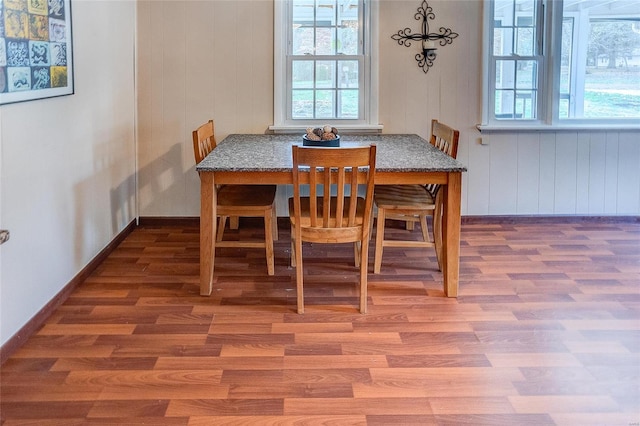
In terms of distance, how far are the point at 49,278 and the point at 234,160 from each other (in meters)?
1.12

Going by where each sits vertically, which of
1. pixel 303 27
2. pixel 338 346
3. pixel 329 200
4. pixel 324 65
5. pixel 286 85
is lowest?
pixel 338 346

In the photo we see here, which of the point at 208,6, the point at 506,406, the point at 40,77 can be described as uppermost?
the point at 208,6

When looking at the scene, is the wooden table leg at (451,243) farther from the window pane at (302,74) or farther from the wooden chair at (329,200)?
the window pane at (302,74)

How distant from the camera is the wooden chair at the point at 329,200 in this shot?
121 inches

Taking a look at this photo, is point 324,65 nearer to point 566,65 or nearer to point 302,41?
point 302,41

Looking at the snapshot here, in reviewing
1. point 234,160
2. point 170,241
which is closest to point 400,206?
point 234,160

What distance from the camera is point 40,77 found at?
3.00m

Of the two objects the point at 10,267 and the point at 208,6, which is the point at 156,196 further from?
the point at 10,267

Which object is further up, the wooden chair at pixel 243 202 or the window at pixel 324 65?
the window at pixel 324 65

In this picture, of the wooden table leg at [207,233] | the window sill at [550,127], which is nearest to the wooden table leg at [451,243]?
the wooden table leg at [207,233]

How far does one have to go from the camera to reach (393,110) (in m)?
4.96

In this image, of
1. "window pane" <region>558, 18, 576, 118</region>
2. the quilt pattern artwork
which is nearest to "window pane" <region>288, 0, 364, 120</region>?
"window pane" <region>558, 18, 576, 118</region>

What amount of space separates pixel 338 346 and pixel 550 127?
2952mm

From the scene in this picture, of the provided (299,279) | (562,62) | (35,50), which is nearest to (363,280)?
(299,279)
